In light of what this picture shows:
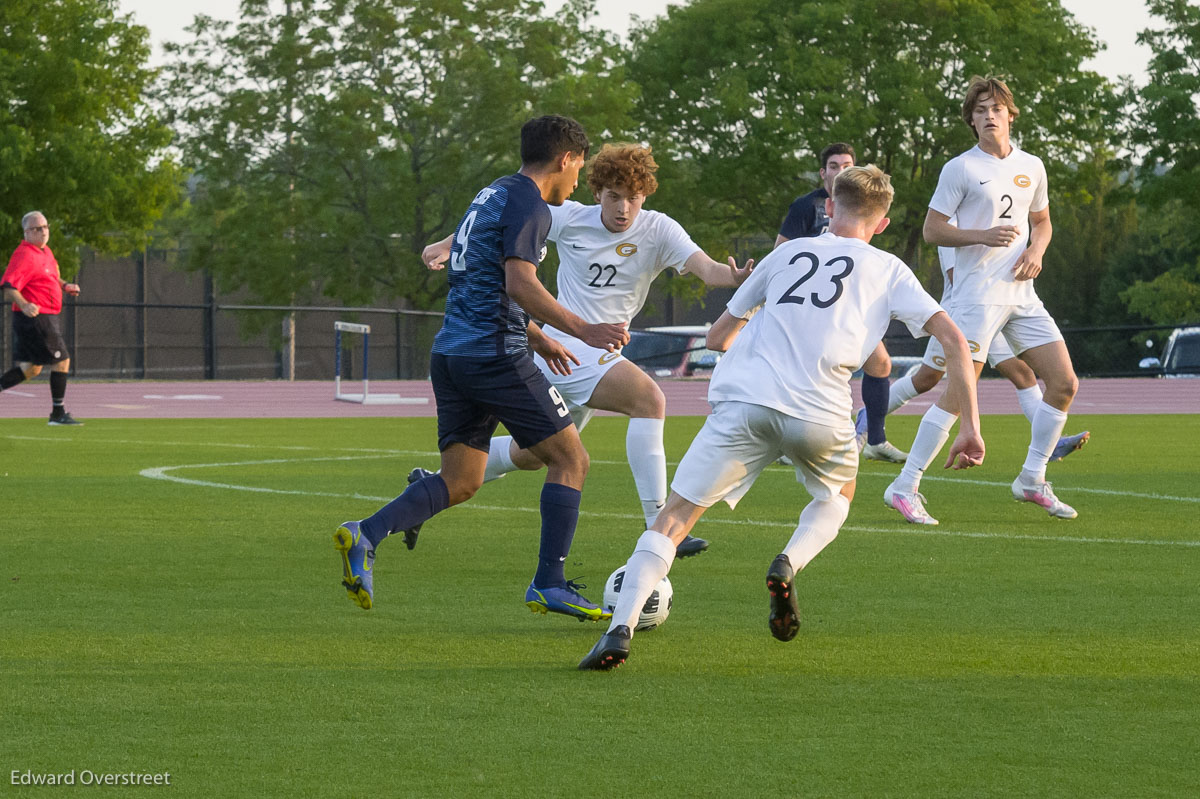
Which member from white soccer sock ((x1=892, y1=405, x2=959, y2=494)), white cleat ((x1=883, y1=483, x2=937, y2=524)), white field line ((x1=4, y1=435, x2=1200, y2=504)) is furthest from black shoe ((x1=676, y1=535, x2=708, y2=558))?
white field line ((x1=4, y1=435, x2=1200, y2=504))

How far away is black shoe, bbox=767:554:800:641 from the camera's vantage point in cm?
515

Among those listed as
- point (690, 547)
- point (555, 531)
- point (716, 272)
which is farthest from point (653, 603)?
point (716, 272)

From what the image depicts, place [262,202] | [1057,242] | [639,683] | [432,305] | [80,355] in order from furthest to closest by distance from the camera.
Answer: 1. [1057,242]
2. [80,355]
3. [432,305]
4. [262,202]
5. [639,683]

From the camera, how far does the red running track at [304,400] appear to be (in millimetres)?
24812

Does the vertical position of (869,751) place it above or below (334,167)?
below

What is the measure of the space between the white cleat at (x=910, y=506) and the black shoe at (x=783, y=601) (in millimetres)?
4040

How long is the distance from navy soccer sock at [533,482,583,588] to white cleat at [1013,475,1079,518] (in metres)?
4.19

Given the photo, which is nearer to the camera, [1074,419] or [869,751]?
[869,751]

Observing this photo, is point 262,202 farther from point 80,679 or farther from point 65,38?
point 80,679

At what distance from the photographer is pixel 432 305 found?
44.2m

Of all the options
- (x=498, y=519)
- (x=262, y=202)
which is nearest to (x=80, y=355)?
(x=262, y=202)

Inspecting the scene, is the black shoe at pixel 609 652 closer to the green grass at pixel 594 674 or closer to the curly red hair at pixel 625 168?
the green grass at pixel 594 674

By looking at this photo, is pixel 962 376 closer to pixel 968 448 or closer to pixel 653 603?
pixel 968 448

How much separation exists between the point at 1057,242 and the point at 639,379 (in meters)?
54.7
